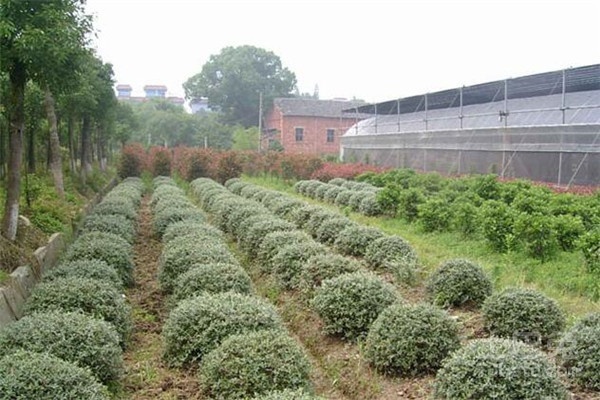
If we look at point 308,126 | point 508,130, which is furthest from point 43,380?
point 308,126

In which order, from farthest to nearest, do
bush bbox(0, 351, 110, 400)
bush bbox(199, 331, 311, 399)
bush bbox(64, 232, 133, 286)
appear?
bush bbox(64, 232, 133, 286)
bush bbox(199, 331, 311, 399)
bush bbox(0, 351, 110, 400)

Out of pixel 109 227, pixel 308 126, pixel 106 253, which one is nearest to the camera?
pixel 106 253

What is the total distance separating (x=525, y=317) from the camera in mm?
5258

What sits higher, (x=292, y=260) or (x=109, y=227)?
(x=109, y=227)

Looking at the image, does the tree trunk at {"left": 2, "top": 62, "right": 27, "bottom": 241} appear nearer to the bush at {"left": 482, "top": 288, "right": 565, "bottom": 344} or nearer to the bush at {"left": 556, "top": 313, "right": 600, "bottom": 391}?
the bush at {"left": 482, "top": 288, "right": 565, "bottom": 344}

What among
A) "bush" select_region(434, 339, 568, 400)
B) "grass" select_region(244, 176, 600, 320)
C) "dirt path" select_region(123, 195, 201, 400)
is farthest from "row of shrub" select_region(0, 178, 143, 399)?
"grass" select_region(244, 176, 600, 320)

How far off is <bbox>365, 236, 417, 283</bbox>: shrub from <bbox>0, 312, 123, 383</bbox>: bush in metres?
3.87

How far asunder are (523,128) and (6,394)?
1750cm

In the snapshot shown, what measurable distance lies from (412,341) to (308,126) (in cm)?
4617

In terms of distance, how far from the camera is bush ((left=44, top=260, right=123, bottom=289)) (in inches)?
269

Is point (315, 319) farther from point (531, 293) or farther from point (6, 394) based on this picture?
point (6, 394)

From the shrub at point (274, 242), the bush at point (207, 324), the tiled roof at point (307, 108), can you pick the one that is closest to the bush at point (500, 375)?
the bush at point (207, 324)

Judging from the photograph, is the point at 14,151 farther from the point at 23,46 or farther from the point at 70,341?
the point at 70,341

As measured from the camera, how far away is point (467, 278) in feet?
21.0
